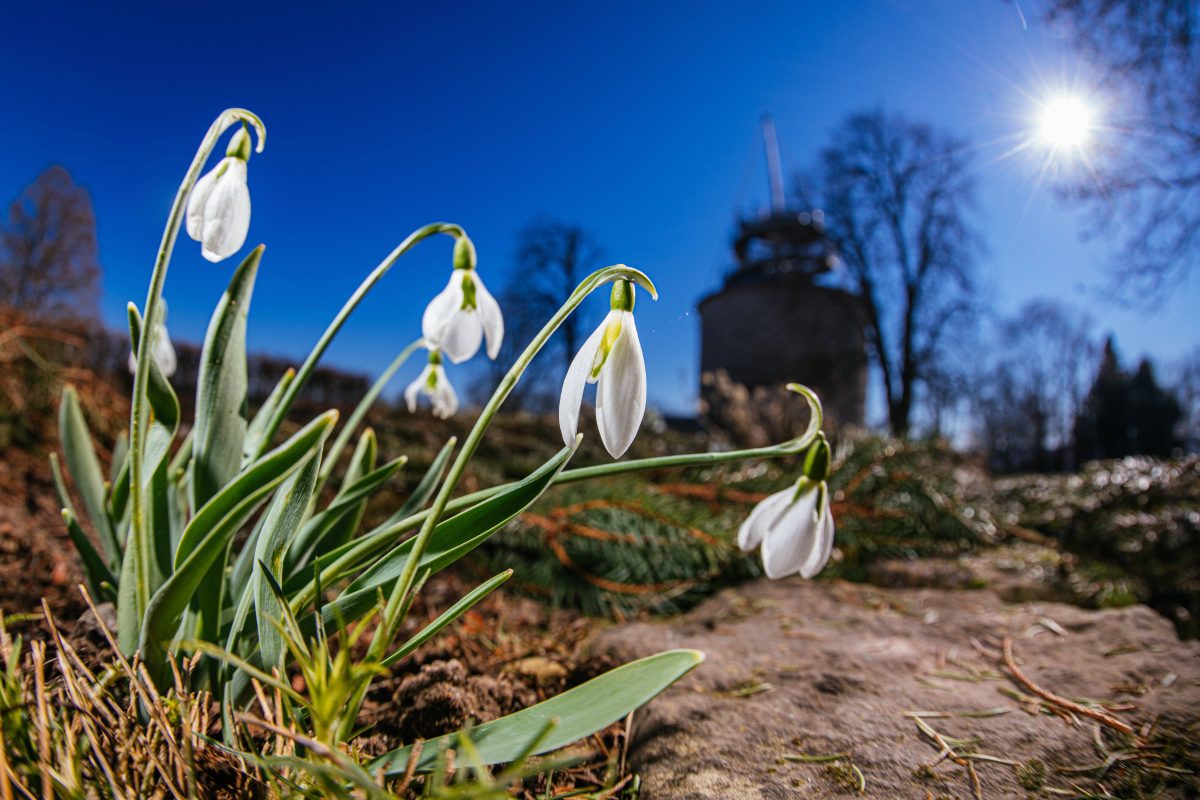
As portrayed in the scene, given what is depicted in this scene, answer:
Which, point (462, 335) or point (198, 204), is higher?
point (198, 204)

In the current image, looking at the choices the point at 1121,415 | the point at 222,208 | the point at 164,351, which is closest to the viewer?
the point at 222,208

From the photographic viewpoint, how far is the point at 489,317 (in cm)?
85

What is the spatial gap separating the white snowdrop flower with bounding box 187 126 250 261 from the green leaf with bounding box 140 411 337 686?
0.86 ft

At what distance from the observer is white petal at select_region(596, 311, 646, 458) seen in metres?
0.56

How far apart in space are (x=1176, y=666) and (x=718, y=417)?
296 centimetres

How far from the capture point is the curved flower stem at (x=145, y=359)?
0.68 m

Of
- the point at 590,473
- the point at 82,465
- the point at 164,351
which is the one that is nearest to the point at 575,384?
the point at 590,473

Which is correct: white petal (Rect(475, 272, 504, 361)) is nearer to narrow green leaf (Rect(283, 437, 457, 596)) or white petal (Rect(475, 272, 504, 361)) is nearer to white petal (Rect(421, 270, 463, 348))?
white petal (Rect(421, 270, 463, 348))

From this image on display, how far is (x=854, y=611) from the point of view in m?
1.45

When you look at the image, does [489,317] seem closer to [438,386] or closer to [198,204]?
[438,386]

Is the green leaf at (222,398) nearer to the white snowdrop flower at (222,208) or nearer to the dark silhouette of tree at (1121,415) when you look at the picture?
the white snowdrop flower at (222,208)

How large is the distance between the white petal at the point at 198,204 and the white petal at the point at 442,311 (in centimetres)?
28

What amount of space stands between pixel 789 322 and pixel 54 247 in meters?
19.0

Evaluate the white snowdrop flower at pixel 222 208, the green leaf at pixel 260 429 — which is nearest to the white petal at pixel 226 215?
the white snowdrop flower at pixel 222 208
